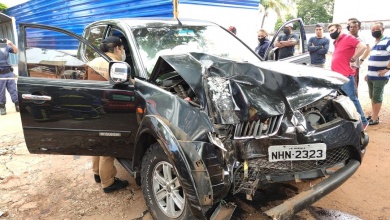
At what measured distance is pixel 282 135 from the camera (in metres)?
2.02

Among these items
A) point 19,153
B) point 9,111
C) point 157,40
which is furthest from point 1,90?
point 157,40

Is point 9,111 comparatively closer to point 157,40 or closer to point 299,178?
point 157,40

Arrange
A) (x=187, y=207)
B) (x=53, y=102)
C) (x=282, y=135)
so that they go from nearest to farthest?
1. (x=282, y=135)
2. (x=187, y=207)
3. (x=53, y=102)

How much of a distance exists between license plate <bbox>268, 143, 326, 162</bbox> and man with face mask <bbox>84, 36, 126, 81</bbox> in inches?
67.1

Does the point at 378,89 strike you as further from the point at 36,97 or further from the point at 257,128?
the point at 36,97

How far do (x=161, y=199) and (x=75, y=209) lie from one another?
112 cm

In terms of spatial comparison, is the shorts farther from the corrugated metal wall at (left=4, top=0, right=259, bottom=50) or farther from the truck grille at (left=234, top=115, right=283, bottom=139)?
the corrugated metal wall at (left=4, top=0, right=259, bottom=50)

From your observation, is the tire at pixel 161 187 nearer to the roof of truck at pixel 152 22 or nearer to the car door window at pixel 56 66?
the car door window at pixel 56 66

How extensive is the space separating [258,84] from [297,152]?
0.55 m

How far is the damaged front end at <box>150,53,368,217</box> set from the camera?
6.66ft

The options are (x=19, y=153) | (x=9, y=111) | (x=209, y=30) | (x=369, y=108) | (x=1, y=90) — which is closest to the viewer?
(x=209, y=30)

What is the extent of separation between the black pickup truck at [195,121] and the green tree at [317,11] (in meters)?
46.9

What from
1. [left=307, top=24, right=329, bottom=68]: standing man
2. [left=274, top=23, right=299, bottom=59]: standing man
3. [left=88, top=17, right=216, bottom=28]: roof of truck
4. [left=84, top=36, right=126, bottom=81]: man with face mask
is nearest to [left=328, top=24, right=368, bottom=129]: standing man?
[left=274, top=23, right=299, bottom=59]: standing man

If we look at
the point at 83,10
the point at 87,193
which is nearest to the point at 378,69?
the point at 87,193
